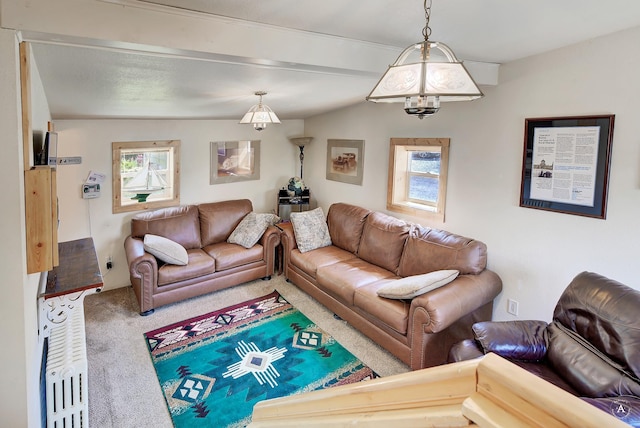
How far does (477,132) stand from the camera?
11.1 feet

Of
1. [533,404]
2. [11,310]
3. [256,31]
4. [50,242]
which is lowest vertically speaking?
[11,310]

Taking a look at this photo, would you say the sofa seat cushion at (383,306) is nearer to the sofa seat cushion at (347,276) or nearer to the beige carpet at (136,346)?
the sofa seat cushion at (347,276)

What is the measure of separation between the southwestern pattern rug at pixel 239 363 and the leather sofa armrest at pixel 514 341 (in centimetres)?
96

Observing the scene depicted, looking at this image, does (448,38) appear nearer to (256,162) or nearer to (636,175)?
(636,175)

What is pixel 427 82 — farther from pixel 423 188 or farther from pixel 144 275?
pixel 144 275

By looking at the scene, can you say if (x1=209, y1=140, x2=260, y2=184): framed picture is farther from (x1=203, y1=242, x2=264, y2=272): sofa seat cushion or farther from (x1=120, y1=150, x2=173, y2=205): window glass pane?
(x1=203, y1=242, x2=264, y2=272): sofa seat cushion

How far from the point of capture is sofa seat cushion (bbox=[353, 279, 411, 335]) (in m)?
2.94

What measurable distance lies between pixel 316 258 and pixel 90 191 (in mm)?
2580

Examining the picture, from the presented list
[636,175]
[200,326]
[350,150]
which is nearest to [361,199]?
[350,150]

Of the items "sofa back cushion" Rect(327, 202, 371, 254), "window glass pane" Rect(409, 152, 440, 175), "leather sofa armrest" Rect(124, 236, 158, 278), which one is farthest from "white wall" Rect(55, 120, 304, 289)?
"window glass pane" Rect(409, 152, 440, 175)

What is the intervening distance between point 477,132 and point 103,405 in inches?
143

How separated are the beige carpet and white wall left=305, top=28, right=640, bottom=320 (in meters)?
1.36

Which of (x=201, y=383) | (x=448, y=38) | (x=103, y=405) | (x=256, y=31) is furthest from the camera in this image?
(x=201, y=383)

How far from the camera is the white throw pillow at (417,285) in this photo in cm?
287
